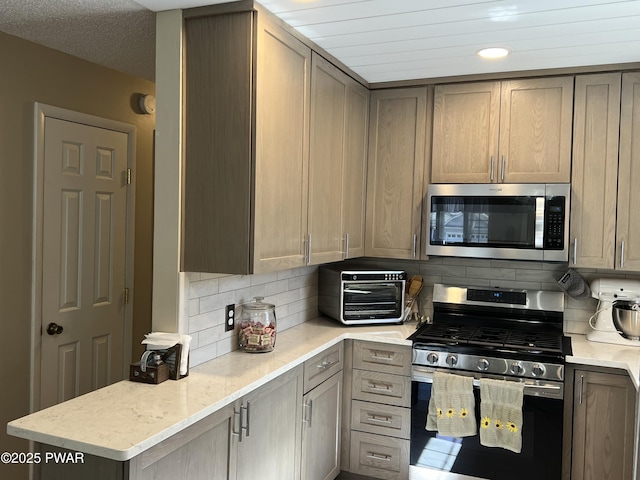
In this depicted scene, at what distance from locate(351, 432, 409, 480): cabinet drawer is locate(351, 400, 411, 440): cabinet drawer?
1.4 inches

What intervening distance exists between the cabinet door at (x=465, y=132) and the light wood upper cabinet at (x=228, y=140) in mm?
1351

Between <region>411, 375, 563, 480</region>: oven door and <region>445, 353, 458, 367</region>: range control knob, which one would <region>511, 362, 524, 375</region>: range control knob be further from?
<region>445, 353, 458, 367</region>: range control knob

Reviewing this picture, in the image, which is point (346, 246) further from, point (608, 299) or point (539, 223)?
point (608, 299)

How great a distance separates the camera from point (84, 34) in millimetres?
2600

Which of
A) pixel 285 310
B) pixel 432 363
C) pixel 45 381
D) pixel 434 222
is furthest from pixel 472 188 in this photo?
pixel 45 381

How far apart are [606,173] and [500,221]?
60cm

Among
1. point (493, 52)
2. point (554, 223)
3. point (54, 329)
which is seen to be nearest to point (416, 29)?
point (493, 52)

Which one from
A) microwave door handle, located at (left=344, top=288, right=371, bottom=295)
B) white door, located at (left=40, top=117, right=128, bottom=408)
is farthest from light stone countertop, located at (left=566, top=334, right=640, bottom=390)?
white door, located at (left=40, top=117, right=128, bottom=408)

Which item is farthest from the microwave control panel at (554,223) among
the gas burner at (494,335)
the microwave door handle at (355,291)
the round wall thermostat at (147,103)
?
the round wall thermostat at (147,103)

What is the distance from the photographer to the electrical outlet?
2582mm

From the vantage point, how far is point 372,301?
131 inches

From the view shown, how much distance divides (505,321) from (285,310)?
1344 mm

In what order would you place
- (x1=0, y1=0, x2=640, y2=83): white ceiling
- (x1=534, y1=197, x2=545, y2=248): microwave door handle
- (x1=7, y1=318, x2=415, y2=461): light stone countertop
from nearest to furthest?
(x1=7, y1=318, x2=415, y2=461): light stone countertop
(x1=0, y1=0, x2=640, y2=83): white ceiling
(x1=534, y1=197, x2=545, y2=248): microwave door handle

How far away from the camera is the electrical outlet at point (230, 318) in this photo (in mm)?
2582
